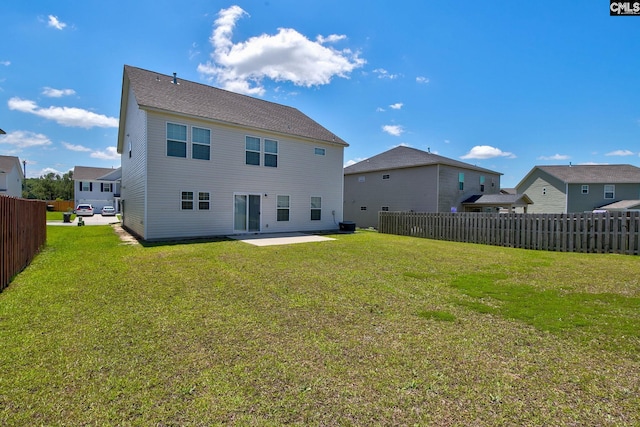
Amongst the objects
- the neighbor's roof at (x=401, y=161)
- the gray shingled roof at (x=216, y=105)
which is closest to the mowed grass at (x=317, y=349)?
the gray shingled roof at (x=216, y=105)

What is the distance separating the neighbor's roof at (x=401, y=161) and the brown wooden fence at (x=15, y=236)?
2082 cm

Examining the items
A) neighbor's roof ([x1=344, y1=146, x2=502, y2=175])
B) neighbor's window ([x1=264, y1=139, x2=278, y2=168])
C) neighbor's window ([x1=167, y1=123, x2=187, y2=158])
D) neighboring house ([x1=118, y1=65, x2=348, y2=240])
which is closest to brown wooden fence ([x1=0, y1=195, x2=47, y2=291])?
neighboring house ([x1=118, y1=65, x2=348, y2=240])

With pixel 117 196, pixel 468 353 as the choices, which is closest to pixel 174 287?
pixel 468 353

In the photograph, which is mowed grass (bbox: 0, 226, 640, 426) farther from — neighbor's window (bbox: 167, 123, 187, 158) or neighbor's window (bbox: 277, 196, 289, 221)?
neighbor's window (bbox: 277, 196, 289, 221)

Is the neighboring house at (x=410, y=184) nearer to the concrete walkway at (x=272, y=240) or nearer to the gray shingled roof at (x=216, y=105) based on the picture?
the gray shingled roof at (x=216, y=105)

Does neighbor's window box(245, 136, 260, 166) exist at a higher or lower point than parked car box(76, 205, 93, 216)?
higher

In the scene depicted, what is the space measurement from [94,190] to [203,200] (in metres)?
39.0

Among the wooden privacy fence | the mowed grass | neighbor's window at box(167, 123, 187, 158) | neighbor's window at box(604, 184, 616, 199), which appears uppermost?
neighbor's window at box(167, 123, 187, 158)

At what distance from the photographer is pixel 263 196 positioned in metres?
14.9

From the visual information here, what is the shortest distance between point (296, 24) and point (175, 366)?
584 inches

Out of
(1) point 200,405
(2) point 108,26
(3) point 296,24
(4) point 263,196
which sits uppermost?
(3) point 296,24

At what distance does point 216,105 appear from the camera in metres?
14.6

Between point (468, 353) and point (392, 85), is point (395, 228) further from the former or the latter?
point (468, 353)

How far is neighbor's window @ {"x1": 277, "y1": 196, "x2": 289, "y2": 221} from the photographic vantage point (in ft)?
50.8
